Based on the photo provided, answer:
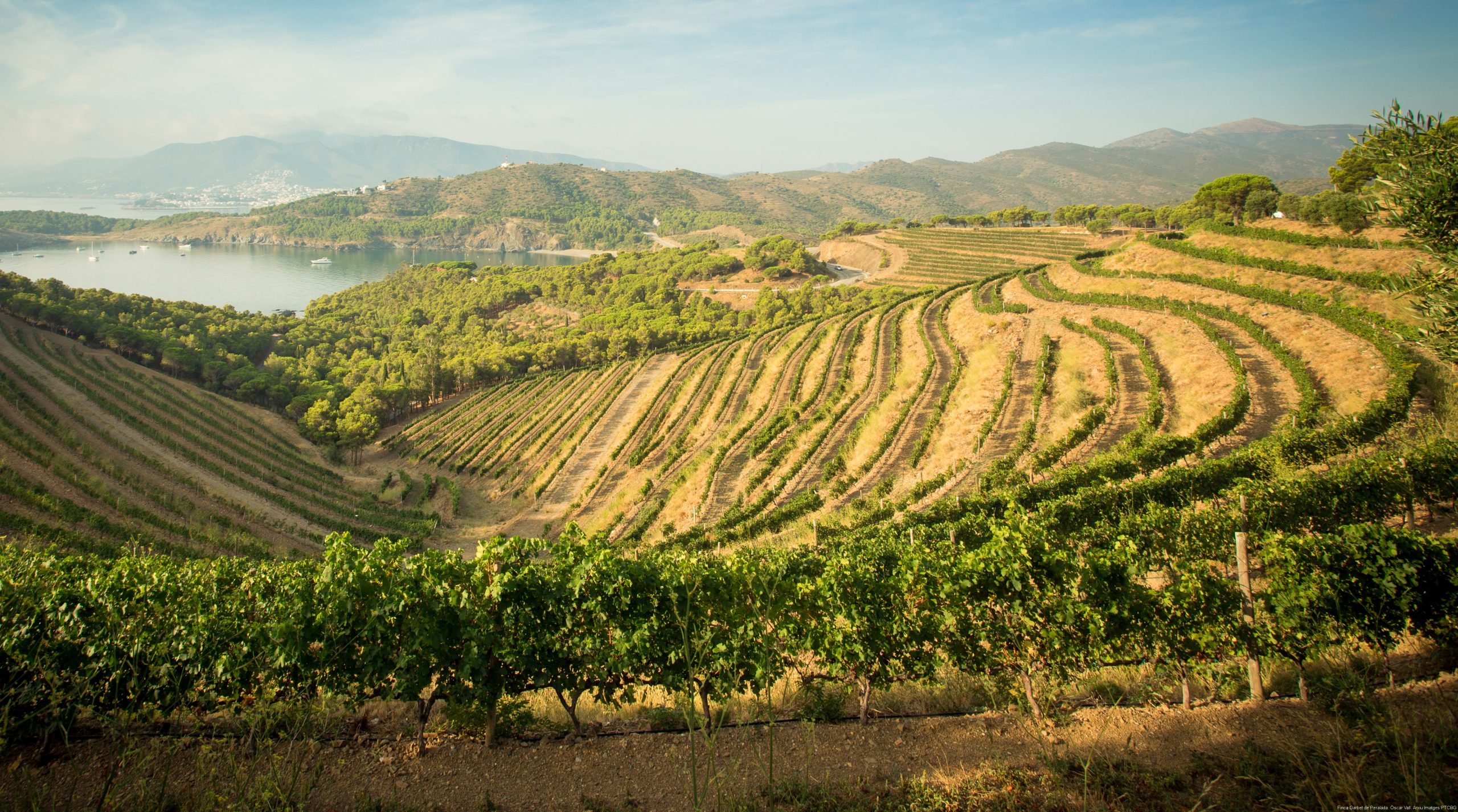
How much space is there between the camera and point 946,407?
109ft

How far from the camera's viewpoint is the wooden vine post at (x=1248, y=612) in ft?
29.0

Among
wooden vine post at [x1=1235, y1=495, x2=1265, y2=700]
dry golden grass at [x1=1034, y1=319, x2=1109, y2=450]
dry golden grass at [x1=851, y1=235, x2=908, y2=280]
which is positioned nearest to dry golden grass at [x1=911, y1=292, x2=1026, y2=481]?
dry golden grass at [x1=1034, y1=319, x2=1109, y2=450]

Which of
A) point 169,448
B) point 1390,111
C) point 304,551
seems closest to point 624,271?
point 169,448

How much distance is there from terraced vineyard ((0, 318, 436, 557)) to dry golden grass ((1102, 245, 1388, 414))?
39010 millimetres

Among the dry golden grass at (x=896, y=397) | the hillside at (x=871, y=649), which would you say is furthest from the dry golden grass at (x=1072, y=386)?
the dry golden grass at (x=896, y=397)

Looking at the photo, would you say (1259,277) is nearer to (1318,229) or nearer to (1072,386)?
(1318,229)

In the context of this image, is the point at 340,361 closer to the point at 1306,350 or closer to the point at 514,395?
the point at 514,395

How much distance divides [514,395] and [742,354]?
82.2ft

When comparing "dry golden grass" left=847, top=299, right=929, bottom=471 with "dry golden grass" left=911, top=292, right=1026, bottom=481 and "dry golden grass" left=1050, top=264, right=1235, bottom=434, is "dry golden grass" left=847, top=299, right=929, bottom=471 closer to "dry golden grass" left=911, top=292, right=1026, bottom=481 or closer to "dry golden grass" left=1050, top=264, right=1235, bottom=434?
"dry golden grass" left=911, top=292, right=1026, bottom=481

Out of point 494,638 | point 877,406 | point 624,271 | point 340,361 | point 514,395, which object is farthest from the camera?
point 624,271

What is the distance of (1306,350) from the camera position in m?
28.2

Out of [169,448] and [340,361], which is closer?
[169,448]

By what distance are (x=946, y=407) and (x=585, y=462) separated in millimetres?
24600

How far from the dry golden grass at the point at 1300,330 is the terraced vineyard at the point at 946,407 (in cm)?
13
